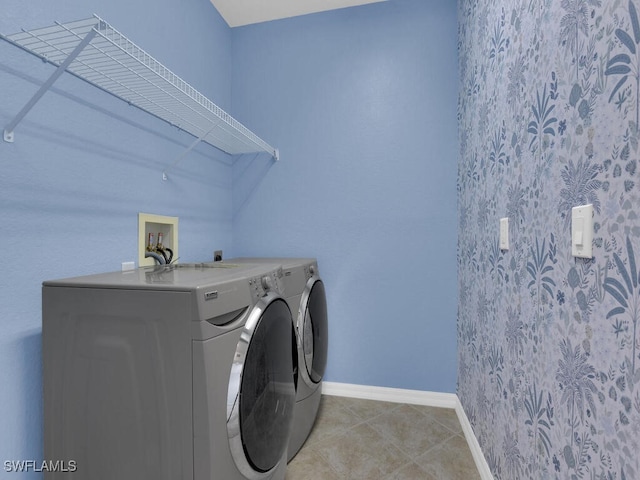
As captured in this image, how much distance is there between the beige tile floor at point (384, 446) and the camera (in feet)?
4.88

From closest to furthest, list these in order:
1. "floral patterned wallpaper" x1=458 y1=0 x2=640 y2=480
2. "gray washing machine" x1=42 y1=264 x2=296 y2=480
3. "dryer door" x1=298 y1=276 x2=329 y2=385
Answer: "floral patterned wallpaper" x1=458 y1=0 x2=640 y2=480, "gray washing machine" x1=42 y1=264 x2=296 y2=480, "dryer door" x1=298 y1=276 x2=329 y2=385

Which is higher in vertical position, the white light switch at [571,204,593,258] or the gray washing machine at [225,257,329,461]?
the white light switch at [571,204,593,258]

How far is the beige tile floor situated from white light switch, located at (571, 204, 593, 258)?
1289 mm

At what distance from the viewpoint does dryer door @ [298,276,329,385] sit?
1666 millimetres

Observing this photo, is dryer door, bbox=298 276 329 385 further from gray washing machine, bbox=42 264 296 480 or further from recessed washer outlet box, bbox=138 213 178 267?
recessed washer outlet box, bbox=138 213 178 267

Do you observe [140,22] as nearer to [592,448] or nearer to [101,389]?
[101,389]

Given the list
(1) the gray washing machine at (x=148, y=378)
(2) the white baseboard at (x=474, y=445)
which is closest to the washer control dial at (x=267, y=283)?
(1) the gray washing machine at (x=148, y=378)

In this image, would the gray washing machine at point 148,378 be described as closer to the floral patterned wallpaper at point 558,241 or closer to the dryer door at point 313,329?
the dryer door at point 313,329

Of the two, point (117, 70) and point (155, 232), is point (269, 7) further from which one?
point (155, 232)

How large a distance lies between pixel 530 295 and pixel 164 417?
1098 millimetres

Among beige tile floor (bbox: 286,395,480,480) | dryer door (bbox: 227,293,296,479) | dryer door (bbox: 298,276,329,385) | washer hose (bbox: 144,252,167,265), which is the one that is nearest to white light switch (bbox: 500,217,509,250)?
dryer door (bbox: 227,293,296,479)

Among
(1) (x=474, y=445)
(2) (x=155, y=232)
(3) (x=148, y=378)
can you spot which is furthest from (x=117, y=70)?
(1) (x=474, y=445)

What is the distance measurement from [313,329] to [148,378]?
40.6 inches

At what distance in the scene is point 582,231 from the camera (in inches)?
27.0
